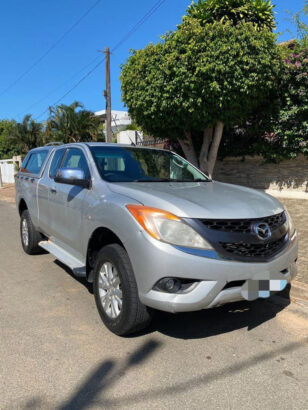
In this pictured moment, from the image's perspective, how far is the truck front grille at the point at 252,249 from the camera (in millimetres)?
2608

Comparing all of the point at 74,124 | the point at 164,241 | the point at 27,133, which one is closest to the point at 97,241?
the point at 164,241

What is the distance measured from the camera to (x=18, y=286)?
4316 millimetres

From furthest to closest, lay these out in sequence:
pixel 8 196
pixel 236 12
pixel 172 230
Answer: pixel 8 196 < pixel 236 12 < pixel 172 230

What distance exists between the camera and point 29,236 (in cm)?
545

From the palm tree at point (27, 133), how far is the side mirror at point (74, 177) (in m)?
28.9

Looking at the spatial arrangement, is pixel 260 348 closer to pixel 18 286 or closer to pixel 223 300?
pixel 223 300

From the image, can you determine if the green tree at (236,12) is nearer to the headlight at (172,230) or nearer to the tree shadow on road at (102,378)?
the headlight at (172,230)

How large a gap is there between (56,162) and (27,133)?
28323mm

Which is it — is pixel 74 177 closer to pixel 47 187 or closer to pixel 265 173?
pixel 47 187

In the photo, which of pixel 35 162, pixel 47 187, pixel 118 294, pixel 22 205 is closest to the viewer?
pixel 118 294

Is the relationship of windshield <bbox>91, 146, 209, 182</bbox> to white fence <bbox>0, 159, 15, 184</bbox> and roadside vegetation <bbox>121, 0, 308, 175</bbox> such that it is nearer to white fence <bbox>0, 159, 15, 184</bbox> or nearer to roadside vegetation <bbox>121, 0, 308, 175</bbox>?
roadside vegetation <bbox>121, 0, 308, 175</bbox>

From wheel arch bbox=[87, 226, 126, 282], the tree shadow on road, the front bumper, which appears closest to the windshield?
wheel arch bbox=[87, 226, 126, 282]

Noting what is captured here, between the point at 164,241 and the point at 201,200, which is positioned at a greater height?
the point at 201,200

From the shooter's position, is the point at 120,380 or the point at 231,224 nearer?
the point at 120,380
